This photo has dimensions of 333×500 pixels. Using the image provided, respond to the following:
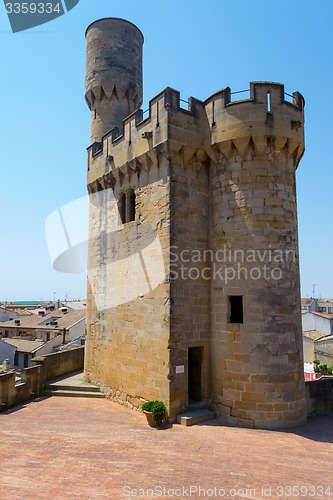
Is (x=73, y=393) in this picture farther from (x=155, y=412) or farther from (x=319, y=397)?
(x=319, y=397)

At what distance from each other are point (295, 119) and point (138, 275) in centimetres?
790

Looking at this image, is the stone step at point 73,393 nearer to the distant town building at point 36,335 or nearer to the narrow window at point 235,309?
the narrow window at point 235,309

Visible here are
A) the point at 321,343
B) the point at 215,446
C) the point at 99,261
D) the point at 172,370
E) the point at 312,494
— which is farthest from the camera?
the point at 321,343

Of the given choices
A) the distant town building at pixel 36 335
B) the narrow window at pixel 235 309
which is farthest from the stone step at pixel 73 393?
the distant town building at pixel 36 335

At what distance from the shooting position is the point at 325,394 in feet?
42.9

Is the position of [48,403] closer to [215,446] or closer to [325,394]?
[215,446]

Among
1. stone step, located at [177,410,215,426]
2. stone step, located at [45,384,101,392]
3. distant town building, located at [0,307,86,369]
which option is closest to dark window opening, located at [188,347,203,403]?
stone step, located at [177,410,215,426]

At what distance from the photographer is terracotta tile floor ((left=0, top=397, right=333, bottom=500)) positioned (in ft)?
22.9

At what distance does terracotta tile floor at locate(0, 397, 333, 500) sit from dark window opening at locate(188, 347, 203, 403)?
1303mm

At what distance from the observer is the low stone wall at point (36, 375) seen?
1334 centimetres

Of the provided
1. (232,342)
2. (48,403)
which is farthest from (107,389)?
(232,342)

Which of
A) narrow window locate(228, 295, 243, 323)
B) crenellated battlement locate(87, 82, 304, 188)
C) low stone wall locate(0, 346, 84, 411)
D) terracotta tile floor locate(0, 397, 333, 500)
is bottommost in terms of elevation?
terracotta tile floor locate(0, 397, 333, 500)

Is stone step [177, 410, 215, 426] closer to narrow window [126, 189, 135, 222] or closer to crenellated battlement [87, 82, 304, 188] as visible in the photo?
narrow window [126, 189, 135, 222]

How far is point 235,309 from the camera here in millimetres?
12016
